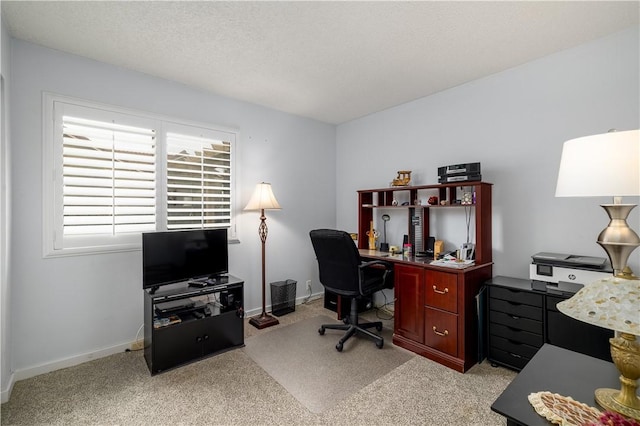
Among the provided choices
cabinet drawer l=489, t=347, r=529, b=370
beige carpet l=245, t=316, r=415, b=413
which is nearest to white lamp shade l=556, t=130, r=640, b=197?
cabinet drawer l=489, t=347, r=529, b=370

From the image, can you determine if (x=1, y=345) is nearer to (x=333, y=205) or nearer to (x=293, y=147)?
(x=293, y=147)

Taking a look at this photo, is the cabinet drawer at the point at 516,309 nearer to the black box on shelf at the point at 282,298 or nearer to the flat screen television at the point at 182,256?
the black box on shelf at the point at 282,298

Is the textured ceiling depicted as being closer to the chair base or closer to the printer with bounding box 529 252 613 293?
the printer with bounding box 529 252 613 293

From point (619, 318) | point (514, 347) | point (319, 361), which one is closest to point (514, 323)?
point (514, 347)

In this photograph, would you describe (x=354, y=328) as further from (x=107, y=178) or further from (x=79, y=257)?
(x=107, y=178)

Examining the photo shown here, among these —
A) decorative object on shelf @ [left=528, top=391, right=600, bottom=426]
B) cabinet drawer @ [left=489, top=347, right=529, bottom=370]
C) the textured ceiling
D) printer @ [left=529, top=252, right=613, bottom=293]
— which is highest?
the textured ceiling

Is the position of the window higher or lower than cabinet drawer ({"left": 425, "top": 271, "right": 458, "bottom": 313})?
higher

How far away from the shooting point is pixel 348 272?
2746 mm

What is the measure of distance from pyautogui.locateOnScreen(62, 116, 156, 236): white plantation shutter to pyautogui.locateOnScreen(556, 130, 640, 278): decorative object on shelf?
3155 millimetres

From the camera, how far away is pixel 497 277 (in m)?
2.70

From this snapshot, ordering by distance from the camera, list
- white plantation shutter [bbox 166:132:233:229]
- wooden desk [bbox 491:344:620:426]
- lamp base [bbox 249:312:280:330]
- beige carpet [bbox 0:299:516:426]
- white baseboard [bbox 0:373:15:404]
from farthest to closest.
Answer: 1. lamp base [bbox 249:312:280:330]
2. white plantation shutter [bbox 166:132:233:229]
3. white baseboard [bbox 0:373:15:404]
4. beige carpet [bbox 0:299:516:426]
5. wooden desk [bbox 491:344:620:426]

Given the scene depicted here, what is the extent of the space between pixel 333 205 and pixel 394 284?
1.93 meters

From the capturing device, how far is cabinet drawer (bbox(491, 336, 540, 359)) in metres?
2.25

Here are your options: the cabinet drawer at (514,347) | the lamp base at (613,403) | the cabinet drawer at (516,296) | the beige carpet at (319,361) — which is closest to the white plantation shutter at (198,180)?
the beige carpet at (319,361)
